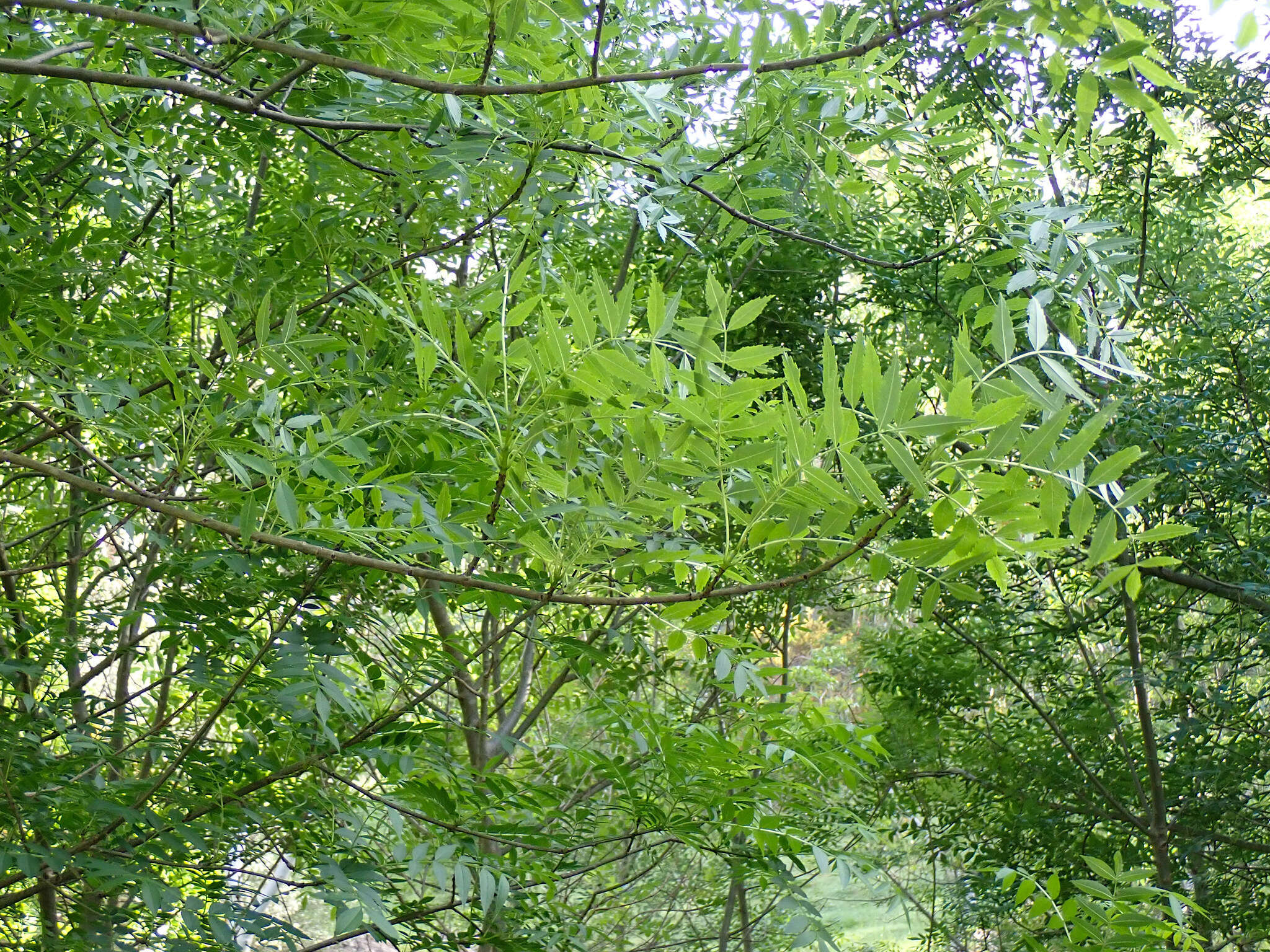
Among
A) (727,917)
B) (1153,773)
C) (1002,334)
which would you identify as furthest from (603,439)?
(727,917)

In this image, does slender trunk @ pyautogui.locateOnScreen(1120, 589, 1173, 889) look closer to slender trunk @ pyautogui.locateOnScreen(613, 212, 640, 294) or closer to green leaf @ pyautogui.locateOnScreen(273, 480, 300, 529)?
slender trunk @ pyautogui.locateOnScreen(613, 212, 640, 294)

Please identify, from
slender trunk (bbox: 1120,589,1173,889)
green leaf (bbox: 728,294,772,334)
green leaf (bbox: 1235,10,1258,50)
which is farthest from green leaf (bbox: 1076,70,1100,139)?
slender trunk (bbox: 1120,589,1173,889)

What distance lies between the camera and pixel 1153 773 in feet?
8.27

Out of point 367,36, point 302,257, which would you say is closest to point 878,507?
point 367,36

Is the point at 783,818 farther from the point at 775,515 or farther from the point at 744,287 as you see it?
the point at 744,287

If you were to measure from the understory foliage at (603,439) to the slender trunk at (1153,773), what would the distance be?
2 cm

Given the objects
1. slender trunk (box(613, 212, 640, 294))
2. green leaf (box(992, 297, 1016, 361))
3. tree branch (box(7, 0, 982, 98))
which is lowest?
green leaf (box(992, 297, 1016, 361))

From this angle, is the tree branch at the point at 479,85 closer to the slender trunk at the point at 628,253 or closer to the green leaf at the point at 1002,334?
the green leaf at the point at 1002,334

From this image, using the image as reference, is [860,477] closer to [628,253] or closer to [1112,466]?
[1112,466]

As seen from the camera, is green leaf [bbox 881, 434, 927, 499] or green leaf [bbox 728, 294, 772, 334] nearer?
green leaf [bbox 881, 434, 927, 499]

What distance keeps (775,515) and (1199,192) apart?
247 centimetres

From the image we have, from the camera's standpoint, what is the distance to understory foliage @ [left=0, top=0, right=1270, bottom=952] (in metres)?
0.66

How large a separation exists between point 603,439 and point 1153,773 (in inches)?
83.0

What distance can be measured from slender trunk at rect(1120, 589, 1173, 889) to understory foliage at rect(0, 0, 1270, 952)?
0.05ft
